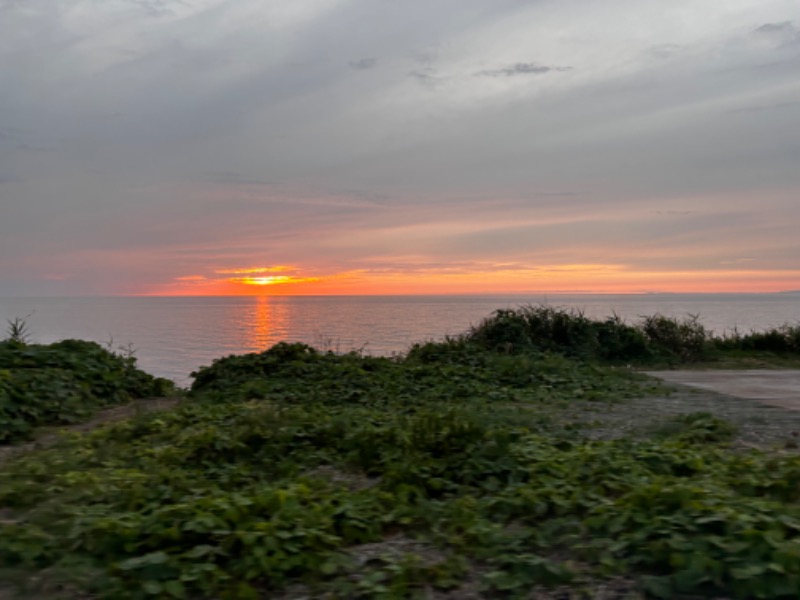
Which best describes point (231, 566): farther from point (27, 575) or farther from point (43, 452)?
point (43, 452)

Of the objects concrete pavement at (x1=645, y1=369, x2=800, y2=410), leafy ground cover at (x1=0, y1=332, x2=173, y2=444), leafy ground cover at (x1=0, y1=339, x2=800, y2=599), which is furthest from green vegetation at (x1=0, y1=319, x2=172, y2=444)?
concrete pavement at (x1=645, y1=369, x2=800, y2=410)

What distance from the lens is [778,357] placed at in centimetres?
1538

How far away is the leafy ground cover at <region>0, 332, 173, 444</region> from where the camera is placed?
7801 mm

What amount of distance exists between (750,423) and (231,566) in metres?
5.34

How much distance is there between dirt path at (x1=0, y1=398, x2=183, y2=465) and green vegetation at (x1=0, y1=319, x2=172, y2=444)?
0.44ft

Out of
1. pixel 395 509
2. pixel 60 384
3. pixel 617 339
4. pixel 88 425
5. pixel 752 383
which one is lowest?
pixel 88 425

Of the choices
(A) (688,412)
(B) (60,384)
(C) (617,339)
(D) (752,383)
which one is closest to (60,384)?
(B) (60,384)

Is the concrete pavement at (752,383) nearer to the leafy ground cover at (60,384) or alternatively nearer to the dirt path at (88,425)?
the dirt path at (88,425)

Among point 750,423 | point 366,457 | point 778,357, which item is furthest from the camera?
point 778,357

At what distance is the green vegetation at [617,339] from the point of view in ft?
49.1

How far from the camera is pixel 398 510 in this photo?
4.35 metres

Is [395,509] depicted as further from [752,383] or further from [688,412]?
[752,383]

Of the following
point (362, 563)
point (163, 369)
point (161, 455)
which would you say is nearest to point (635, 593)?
point (362, 563)

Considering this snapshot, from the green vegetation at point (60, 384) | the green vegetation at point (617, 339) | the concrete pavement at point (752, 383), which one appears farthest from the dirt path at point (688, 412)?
the green vegetation at point (60, 384)
